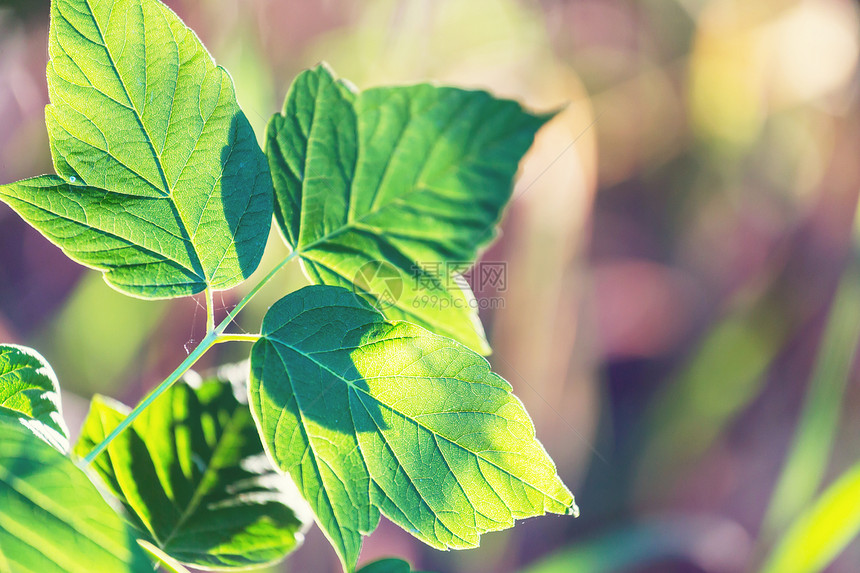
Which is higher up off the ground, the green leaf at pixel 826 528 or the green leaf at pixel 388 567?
the green leaf at pixel 826 528

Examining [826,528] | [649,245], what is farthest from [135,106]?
[649,245]

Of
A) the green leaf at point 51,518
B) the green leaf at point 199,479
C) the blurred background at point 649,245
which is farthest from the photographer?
the blurred background at point 649,245

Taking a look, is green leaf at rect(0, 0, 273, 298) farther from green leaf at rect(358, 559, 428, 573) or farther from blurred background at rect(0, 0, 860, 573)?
blurred background at rect(0, 0, 860, 573)

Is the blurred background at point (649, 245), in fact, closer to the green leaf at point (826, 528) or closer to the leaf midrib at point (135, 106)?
the green leaf at point (826, 528)

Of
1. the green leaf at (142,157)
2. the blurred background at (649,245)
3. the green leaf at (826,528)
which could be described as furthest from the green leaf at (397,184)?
the blurred background at (649,245)

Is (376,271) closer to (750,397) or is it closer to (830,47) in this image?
(750,397)

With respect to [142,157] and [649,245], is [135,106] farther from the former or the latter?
[649,245]

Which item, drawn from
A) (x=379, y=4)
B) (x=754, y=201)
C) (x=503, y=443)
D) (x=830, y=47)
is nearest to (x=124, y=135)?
(x=503, y=443)
